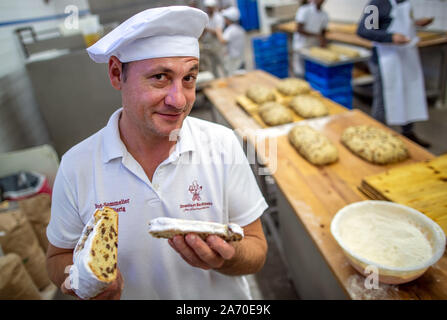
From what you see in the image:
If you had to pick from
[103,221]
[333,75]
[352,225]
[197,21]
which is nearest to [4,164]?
[103,221]

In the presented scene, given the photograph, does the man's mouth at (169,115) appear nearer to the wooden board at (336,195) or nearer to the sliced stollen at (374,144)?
the wooden board at (336,195)

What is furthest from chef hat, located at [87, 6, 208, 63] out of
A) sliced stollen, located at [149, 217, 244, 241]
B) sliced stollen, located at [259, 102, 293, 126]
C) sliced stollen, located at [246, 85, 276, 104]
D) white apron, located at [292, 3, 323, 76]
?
white apron, located at [292, 3, 323, 76]

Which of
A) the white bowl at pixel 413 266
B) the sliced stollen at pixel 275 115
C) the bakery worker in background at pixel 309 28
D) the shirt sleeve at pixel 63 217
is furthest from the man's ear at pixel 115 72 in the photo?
the bakery worker in background at pixel 309 28

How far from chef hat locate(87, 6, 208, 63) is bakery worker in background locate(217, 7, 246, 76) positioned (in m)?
3.82

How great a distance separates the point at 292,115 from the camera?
7.41 ft

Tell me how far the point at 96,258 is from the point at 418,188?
102 centimetres

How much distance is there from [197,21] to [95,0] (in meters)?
0.23

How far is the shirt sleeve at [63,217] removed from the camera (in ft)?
2.20

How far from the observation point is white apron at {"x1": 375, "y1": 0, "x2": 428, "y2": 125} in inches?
84.3

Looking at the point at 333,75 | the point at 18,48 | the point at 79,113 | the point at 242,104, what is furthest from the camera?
the point at 333,75

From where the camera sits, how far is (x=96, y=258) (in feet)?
1.71

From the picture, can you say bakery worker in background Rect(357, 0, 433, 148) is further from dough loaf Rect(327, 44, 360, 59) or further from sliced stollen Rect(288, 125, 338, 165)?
dough loaf Rect(327, 44, 360, 59)

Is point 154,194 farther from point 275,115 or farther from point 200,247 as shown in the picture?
point 275,115

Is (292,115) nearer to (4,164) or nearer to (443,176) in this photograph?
(443,176)
